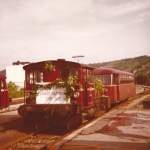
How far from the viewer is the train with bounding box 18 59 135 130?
14477 mm

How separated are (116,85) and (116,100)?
116 centimetres

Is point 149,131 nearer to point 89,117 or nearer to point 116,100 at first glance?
point 89,117

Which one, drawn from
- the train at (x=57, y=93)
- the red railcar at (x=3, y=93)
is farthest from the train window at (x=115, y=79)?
the train at (x=57, y=93)

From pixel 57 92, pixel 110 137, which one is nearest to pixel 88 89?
pixel 57 92

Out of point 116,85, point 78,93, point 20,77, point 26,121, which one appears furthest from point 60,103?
point 20,77

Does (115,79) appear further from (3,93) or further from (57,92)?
(57,92)

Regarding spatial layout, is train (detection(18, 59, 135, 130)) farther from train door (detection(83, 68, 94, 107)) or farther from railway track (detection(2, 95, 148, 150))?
railway track (detection(2, 95, 148, 150))

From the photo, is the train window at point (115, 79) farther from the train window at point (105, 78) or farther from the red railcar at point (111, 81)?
the train window at point (105, 78)

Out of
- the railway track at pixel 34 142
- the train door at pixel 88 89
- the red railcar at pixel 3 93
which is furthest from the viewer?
the red railcar at pixel 3 93

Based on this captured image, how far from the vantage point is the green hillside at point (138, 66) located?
69812 mm

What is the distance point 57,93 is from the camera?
1485cm

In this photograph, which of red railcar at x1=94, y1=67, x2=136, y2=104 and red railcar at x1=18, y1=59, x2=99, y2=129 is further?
red railcar at x1=94, y1=67, x2=136, y2=104

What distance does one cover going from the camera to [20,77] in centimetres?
6147

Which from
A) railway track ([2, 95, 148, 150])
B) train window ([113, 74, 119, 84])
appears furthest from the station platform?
train window ([113, 74, 119, 84])
